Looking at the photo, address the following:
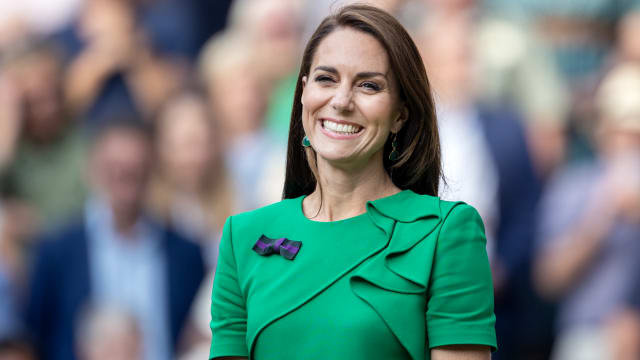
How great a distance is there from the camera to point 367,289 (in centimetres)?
207

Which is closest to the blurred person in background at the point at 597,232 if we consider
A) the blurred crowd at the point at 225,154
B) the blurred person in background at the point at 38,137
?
the blurred crowd at the point at 225,154

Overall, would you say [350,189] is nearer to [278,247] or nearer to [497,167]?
[278,247]

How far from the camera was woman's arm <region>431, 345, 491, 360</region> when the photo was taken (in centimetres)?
204

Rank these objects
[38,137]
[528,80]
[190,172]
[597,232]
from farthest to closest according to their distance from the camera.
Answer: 1. [38,137]
2. [190,172]
3. [528,80]
4. [597,232]

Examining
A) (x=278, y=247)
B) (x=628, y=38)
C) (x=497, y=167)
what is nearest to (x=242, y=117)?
(x=497, y=167)

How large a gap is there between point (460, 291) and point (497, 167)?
438 centimetres

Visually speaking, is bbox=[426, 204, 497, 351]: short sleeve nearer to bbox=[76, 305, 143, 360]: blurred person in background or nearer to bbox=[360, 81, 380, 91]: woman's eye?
bbox=[360, 81, 380, 91]: woman's eye

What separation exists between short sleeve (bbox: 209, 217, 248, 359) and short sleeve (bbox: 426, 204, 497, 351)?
42cm

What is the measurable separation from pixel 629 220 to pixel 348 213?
15.3 feet

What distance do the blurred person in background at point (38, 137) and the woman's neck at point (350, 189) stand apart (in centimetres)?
560

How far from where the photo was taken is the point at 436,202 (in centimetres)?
217

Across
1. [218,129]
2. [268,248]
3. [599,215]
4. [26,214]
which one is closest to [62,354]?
[26,214]

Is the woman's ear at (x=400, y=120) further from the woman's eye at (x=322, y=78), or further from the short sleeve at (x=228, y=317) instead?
the short sleeve at (x=228, y=317)

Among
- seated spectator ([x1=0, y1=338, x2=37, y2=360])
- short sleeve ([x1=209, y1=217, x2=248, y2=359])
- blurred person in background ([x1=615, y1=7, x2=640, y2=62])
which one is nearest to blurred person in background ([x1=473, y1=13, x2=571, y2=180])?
blurred person in background ([x1=615, y1=7, x2=640, y2=62])
